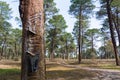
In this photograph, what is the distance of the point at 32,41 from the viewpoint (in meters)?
3.46

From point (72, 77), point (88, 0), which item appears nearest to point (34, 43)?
point (72, 77)

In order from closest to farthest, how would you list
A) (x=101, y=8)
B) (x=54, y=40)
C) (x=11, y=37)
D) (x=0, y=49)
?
(x=101, y=8)
(x=54, y=40)
(x=11, y=37)
(x=0, y=49)

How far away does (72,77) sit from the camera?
45.5 ft

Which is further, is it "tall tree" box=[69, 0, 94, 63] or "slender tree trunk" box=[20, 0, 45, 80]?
"tall tree" box=[69, 0, 94, 63]

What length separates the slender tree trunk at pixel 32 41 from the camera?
3447mm

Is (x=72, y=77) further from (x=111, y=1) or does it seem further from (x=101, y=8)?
(x=101, y=8)

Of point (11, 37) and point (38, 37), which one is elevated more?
point (11, 37)

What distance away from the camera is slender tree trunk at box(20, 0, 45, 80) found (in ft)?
11.3

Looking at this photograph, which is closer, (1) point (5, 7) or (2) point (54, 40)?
(1) point (5, 7)

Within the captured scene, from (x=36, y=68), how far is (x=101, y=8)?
28540 mm

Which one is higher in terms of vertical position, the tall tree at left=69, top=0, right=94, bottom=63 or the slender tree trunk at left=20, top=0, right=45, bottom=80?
the tall tree at left=69, top=0, right=94, bottom=63

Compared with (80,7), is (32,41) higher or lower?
lower

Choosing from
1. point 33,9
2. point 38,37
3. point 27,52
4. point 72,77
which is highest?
point 33,9

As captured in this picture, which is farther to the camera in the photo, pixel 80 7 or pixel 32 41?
pixel 80 7
